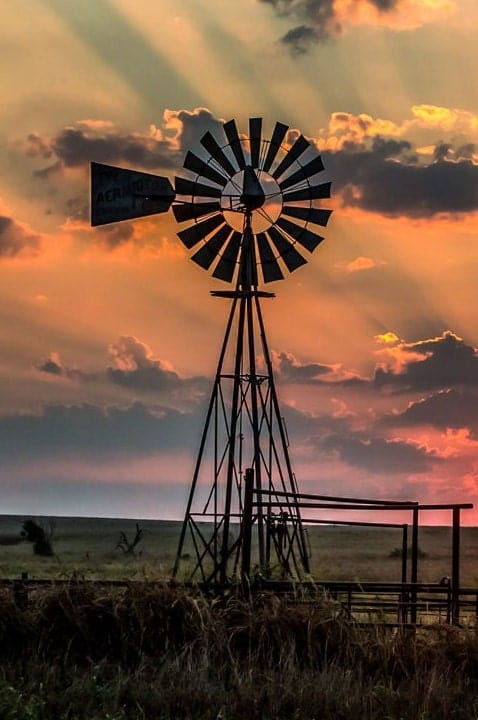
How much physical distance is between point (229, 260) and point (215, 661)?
1371 cm

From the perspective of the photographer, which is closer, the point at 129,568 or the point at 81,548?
the point at 129,568

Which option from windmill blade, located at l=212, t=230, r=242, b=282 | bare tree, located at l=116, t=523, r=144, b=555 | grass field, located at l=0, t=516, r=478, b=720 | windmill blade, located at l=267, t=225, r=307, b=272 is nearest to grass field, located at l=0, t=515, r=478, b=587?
bare tree, located at l=116, t=523, r=144, b=555

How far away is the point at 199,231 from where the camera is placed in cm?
2575

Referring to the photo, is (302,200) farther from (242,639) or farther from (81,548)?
(81,548)

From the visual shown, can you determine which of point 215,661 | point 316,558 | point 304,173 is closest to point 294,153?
point 304,173

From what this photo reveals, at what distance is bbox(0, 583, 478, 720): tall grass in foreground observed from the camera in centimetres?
1191

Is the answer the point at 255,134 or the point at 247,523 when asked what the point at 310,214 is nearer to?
the point at 255,134

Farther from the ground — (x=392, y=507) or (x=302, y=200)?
(x=302, y=200)

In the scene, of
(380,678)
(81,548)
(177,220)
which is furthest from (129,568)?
(380,678)

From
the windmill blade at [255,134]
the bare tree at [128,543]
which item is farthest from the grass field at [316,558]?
the windmill blade at [255,134]

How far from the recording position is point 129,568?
44.1 meters

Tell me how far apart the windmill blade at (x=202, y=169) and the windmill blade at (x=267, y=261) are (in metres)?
1.55

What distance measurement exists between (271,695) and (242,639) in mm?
2010

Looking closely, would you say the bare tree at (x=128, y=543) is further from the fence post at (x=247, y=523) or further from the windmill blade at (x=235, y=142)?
the fence post at (x=247, y=523)
